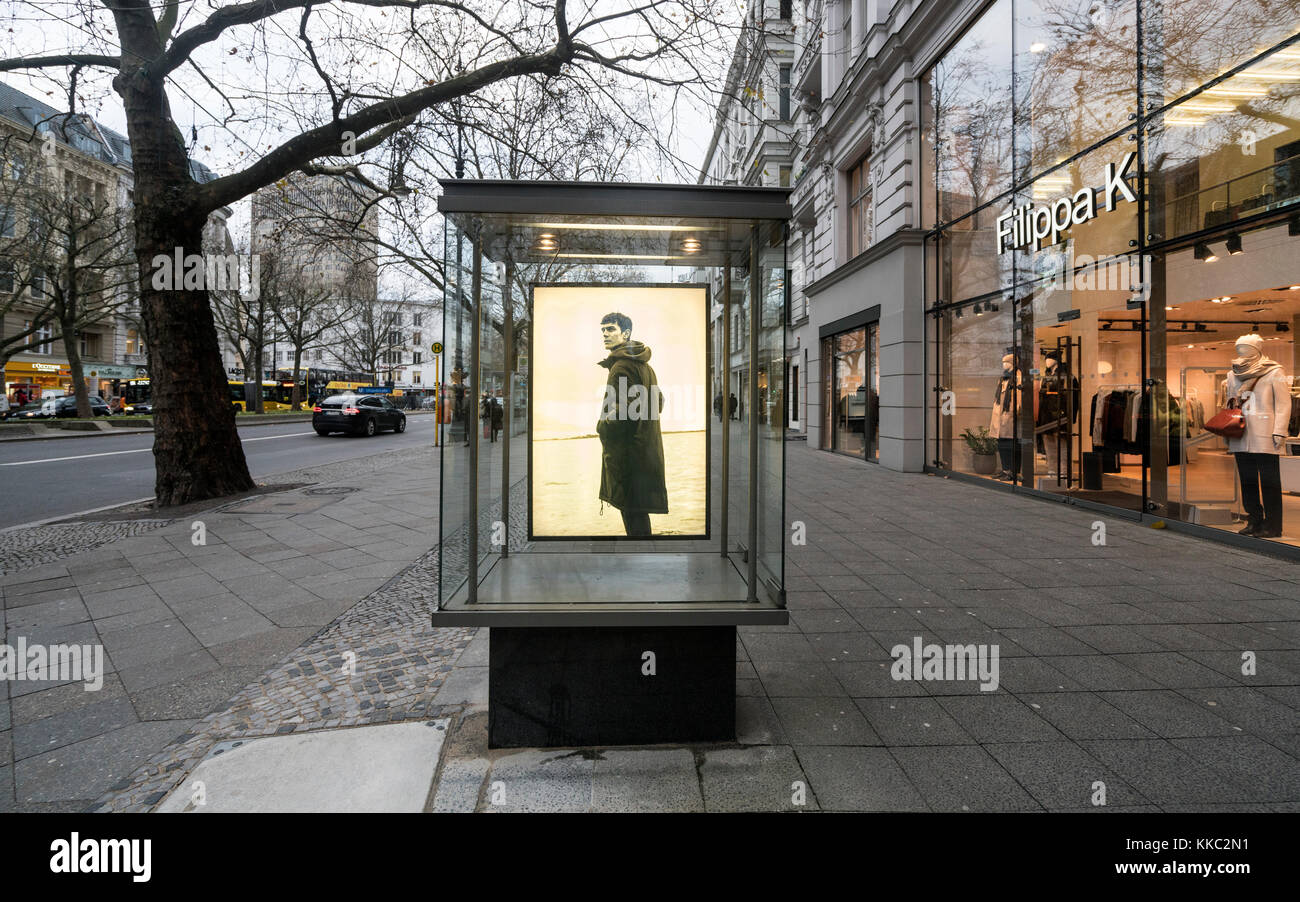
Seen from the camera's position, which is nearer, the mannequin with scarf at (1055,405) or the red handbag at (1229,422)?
the red handbag at (1229,422)

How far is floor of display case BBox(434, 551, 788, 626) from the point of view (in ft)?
8.60

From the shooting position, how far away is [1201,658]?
3754 millimetres

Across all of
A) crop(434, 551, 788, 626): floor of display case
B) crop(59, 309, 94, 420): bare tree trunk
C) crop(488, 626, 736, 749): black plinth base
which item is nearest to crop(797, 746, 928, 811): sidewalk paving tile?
crop(488, 626, 736, 749): black plinth base

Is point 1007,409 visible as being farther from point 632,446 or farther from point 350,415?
point 350,415

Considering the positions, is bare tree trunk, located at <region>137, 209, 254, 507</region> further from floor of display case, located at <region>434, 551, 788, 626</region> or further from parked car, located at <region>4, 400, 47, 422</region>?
parked car, located at <region>4, 400, 47, 422</region>

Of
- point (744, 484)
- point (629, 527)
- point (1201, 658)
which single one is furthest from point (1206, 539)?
point (629, 527)

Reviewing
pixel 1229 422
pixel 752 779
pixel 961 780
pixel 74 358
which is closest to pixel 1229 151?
A: pixel 1229 422

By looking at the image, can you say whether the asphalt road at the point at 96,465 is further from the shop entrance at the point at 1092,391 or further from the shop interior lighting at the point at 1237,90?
the shop interior lighting at the point at 1237,90

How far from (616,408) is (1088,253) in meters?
Answer: 9.01

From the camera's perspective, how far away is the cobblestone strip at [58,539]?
615 centimetres

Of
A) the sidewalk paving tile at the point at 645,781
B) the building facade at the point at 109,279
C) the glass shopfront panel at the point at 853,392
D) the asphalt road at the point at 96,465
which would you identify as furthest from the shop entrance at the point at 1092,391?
the building facade at the point at 109,279

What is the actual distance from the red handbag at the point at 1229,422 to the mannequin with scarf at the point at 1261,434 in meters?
0.05

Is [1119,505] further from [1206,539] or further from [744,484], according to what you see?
[744,484]
